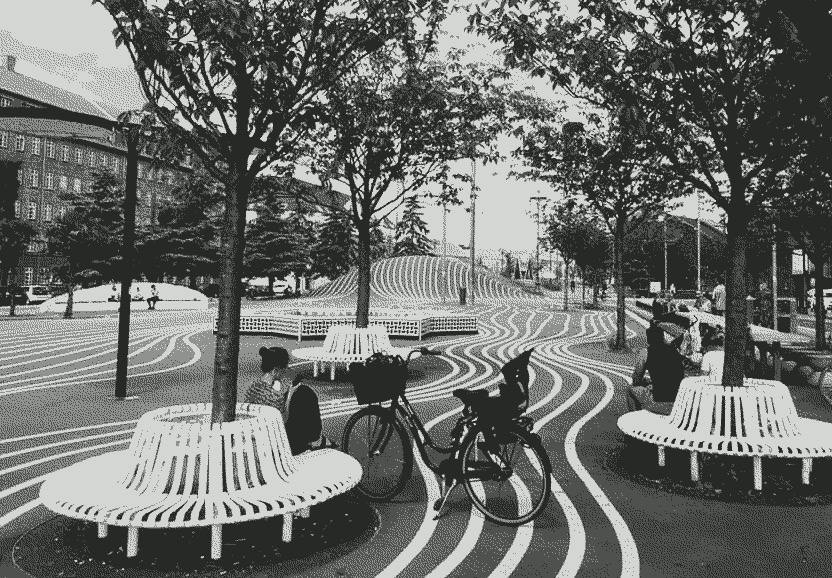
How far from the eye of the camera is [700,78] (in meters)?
8.24

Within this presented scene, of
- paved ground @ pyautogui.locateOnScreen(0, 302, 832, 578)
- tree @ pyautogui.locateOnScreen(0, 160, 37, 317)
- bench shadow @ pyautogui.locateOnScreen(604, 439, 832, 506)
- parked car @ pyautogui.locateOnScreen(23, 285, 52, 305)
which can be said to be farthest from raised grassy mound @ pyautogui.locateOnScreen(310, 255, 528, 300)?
bench shadow @ pyautogui.locateOnScreen(604, 439, 832, 506)

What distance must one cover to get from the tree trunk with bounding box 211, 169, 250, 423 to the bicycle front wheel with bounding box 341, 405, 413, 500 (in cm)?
118

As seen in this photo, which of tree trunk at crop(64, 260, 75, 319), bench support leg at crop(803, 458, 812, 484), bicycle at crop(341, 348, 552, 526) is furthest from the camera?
tree trunk at crop(64, 260, 75, 319)

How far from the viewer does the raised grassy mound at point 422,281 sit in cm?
5900

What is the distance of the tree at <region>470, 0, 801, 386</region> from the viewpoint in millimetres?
7375

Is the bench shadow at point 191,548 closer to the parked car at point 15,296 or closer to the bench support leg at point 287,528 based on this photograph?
the bench support leg at point 287,528

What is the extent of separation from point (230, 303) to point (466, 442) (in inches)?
82.4

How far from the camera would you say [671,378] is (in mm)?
7750

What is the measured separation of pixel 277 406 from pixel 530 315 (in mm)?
28094

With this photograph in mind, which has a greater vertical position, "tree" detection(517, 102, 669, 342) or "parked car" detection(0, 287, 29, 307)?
"tree" detection(517, 102, 669, 342)

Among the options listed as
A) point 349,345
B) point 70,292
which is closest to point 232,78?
point 349,345

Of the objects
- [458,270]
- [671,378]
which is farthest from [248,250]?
[671,378]

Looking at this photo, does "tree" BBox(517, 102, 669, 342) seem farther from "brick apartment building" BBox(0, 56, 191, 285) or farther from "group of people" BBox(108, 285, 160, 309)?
"brick apartment building" BBox(0, 56, 191, 285)

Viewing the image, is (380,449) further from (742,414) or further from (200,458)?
(742,414)
